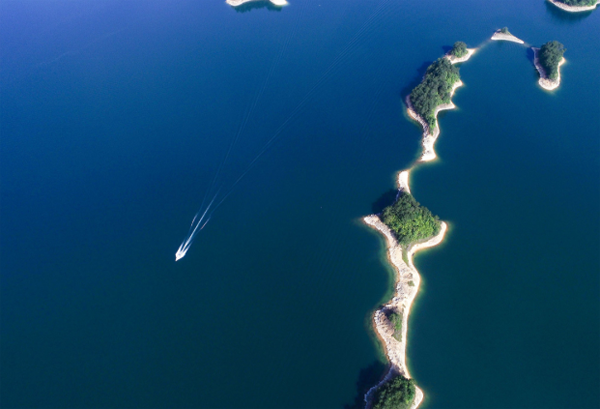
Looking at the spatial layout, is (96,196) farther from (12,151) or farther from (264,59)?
(264,59)

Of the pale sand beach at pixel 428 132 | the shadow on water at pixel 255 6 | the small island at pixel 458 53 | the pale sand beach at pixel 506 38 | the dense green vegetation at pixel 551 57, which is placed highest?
the shadow on water at pixel 255 6

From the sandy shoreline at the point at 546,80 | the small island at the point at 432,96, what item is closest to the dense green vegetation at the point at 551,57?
the sandy shoreline at the point at 546,80

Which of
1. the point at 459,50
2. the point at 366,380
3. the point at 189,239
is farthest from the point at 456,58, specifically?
the point at 366,380

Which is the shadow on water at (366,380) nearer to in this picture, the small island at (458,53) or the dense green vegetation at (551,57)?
the small island at (458,53)

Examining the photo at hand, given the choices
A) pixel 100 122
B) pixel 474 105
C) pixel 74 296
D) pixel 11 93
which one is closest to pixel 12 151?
pixel 100 122

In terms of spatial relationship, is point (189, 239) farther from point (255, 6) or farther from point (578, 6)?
point (578, 6)

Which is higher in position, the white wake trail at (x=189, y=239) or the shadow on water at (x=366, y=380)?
the white wake trail at (x=189, y=239)

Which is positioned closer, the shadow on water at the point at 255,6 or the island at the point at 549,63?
the island at the point at 549,63
